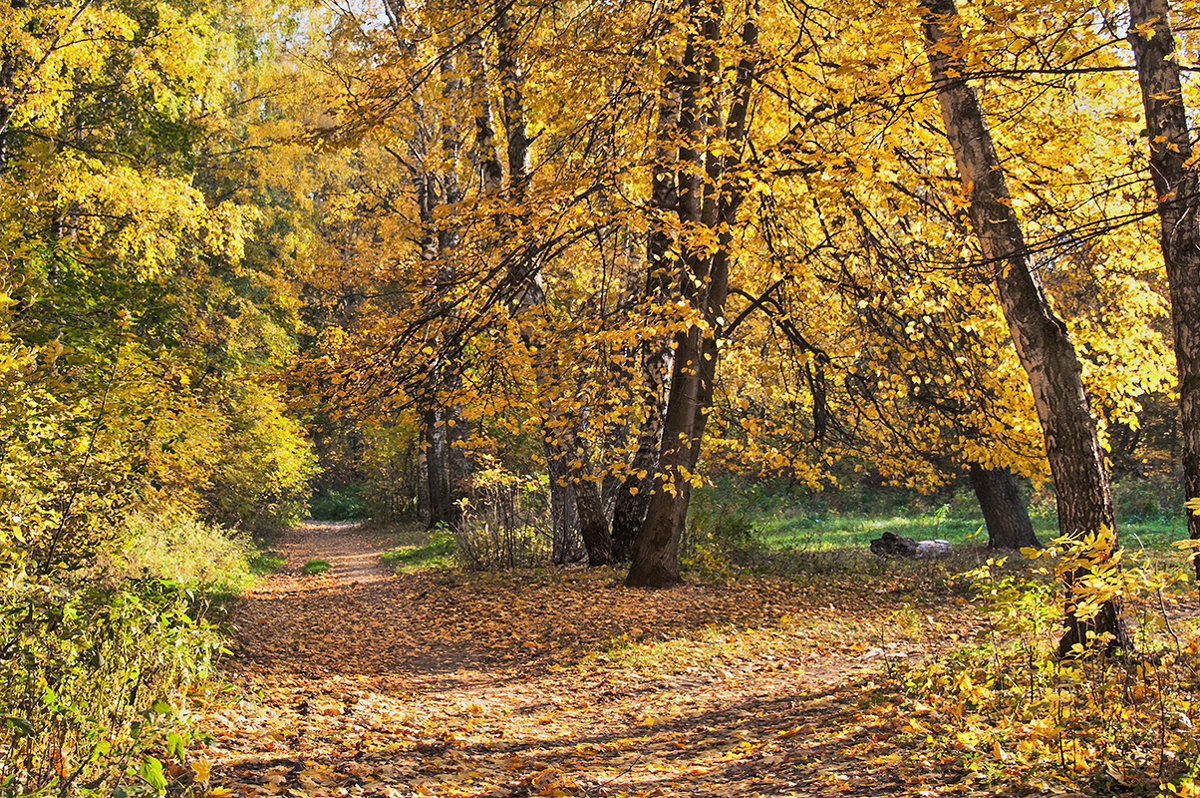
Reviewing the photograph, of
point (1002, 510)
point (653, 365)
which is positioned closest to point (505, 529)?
point (653, 365)

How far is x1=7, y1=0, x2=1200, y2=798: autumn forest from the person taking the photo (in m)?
3.91

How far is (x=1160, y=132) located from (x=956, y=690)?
366 centimetres

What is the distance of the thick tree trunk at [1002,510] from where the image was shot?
44.3ft

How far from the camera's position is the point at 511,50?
830 centimetres

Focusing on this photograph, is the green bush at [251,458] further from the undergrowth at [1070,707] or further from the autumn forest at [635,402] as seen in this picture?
the undergrowth at [1070,707]

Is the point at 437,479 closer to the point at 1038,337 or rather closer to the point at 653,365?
the point at 653,365

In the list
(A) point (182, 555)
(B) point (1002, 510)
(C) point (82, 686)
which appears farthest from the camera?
(B) point (1002, 510)

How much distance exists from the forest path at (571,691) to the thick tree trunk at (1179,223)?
2518mm

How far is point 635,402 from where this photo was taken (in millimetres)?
9750

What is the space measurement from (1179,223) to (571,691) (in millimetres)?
5111

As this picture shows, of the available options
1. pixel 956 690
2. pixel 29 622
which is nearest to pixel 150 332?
pixel 29 622

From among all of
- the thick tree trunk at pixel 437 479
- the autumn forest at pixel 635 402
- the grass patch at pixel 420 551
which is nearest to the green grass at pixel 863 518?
the autumn forest at pixel 635 402

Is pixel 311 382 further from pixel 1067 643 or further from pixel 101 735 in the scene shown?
pixel 1067 643

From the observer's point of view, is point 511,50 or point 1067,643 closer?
point 1067,643
